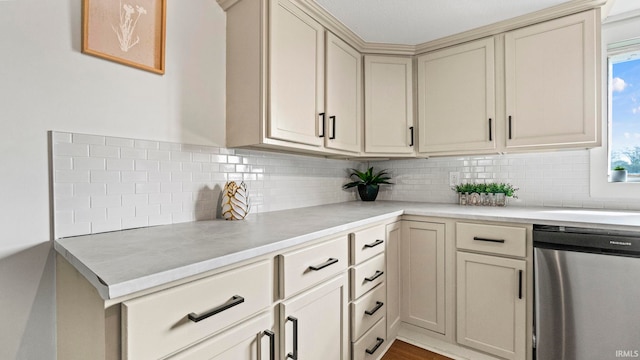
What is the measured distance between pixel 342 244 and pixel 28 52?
1454 millimetres

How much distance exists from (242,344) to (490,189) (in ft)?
6.84

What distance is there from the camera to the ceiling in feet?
5.90

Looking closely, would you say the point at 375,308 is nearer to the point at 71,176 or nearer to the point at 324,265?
the point at 324,265

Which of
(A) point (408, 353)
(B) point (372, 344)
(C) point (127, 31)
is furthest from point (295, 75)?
(A) point (408, 353)

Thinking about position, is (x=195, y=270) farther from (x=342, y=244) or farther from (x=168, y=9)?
(x=168, y=9)

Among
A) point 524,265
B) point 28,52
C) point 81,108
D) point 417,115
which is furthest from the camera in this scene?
point 417,115

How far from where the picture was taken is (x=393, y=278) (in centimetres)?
198

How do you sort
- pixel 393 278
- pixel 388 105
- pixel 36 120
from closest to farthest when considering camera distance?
1. pixel 36 120
2. pixel 393 278
3. pixel 388 105

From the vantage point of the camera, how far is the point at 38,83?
107 cm

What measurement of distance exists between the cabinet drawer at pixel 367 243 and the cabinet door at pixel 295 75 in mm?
638

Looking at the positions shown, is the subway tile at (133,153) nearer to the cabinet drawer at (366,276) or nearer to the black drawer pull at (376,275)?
the cabinet drawer at (366,276)

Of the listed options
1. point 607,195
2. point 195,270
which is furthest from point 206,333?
point 607,195

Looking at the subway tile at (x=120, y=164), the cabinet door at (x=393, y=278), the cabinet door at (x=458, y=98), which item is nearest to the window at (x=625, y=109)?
the cabinet door at (x=458, y=98)

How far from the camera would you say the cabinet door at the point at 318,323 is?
113 centimetres
